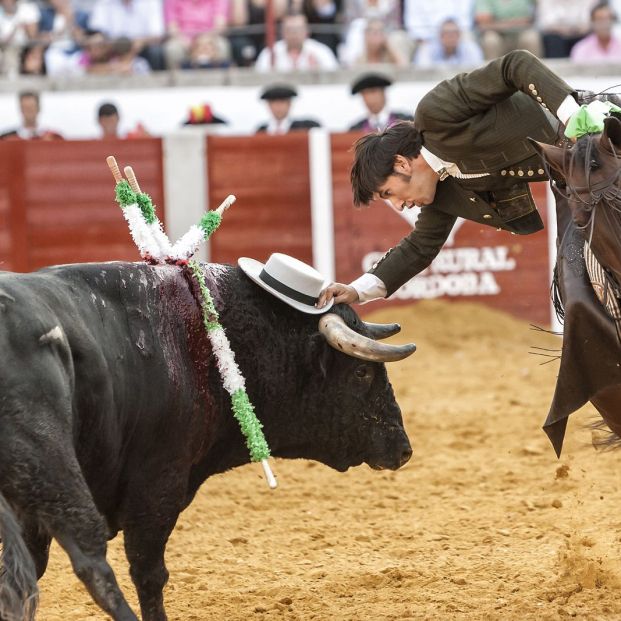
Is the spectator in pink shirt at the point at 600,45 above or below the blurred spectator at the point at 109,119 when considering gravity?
above

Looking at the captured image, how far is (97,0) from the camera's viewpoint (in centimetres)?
1099

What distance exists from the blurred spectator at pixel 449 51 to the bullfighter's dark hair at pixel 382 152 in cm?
718

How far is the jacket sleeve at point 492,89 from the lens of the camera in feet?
9.61

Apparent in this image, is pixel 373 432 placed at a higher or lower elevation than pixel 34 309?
lower

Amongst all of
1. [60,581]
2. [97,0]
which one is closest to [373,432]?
[60,581]

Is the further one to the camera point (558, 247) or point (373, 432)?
point (373, 432)

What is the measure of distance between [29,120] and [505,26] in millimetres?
4259

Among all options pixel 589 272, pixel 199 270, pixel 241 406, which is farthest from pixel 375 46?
pixel 589 272

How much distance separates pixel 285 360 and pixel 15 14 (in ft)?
25.7

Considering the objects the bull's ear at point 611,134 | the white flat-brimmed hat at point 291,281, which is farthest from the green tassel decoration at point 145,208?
the bull's ear at point 611,134

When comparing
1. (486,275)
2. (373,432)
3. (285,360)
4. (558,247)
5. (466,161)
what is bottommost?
(486,275)

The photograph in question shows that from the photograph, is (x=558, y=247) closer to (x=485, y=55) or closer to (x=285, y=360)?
(x=285, y=360)

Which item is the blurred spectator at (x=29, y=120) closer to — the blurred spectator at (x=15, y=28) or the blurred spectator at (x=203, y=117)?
the blurred spectator at (x=203, y=117)

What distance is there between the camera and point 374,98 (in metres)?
8.96
